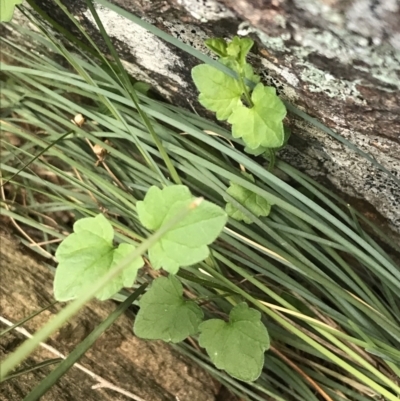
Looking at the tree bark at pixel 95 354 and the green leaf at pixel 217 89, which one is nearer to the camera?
the green leaf at pixel 217 89

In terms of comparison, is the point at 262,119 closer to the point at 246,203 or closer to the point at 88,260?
the point at 246,203

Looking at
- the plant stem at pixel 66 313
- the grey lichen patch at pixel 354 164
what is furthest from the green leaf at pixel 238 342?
the plant stem at pixel 66 313

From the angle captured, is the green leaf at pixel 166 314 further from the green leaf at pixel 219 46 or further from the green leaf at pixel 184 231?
the green leaf at pixel 219 46

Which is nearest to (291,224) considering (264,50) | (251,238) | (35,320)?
(251,238)

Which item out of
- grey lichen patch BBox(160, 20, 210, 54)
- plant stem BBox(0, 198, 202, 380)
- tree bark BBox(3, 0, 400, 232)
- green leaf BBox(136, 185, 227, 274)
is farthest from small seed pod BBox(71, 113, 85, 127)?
plant stem BBox(0, 198, 202, 380)

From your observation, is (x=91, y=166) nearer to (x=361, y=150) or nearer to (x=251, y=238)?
(x=251, y=238)

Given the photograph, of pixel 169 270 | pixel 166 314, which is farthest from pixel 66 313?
pixel 166 314
